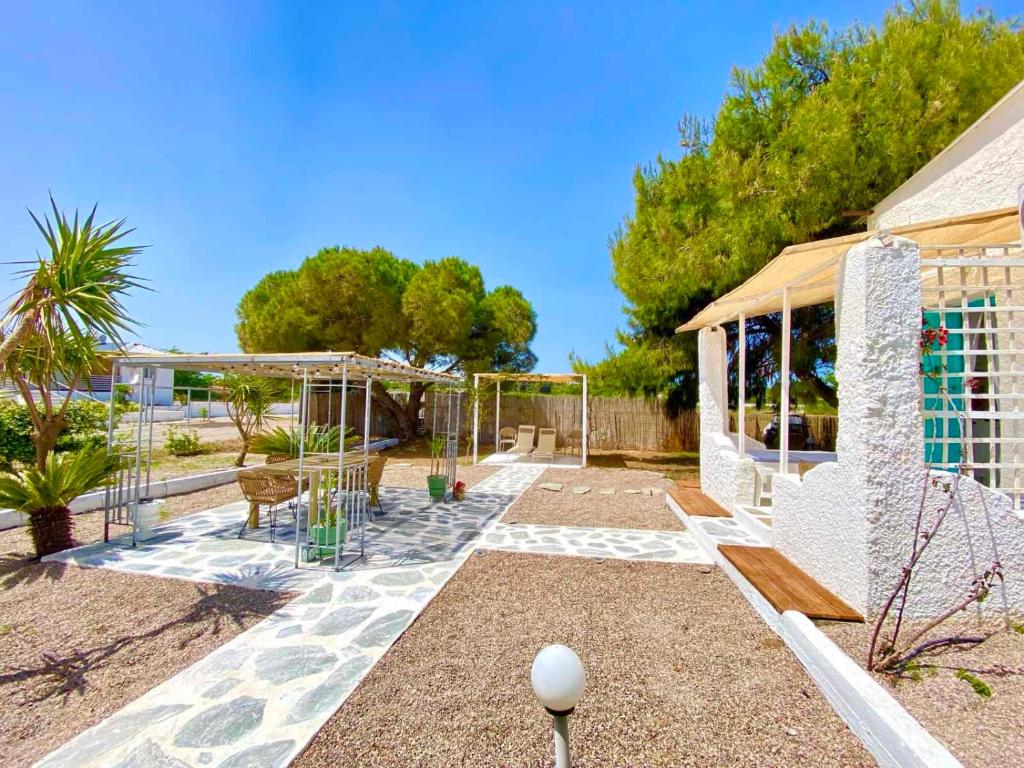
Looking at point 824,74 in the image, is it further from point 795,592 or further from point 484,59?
point 795,592

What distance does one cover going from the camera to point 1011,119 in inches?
187

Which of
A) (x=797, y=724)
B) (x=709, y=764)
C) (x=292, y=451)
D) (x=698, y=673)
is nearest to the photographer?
(x=709, y=764)

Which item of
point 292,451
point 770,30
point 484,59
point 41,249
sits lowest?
point 292,451

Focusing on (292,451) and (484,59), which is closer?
(484,59)

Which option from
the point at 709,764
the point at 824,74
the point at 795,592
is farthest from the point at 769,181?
the point at 709,764

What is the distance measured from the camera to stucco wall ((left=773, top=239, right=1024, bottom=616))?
334 cm

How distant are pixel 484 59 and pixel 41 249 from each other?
7.80 meters

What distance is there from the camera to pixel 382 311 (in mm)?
15320

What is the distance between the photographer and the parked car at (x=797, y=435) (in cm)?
1608

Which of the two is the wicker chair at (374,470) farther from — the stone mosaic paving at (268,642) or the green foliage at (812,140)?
the green foliage at (812,140)

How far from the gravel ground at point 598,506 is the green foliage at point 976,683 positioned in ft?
12.8

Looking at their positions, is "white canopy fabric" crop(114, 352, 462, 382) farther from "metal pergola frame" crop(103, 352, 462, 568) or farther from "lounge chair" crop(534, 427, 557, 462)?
"lounge chair" crop(534, 427, 557, 462)

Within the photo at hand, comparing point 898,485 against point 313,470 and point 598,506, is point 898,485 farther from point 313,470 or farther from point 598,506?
point 313,470

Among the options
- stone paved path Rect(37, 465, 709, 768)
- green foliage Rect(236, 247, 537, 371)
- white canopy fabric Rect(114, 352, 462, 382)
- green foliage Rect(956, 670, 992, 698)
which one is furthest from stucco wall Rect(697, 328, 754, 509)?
green foliage Rect(236, 247, 537, 371)
